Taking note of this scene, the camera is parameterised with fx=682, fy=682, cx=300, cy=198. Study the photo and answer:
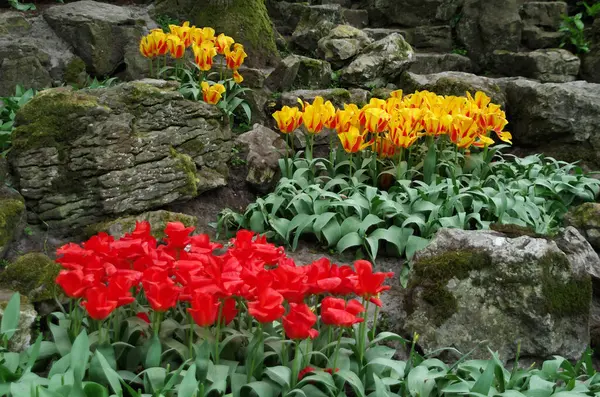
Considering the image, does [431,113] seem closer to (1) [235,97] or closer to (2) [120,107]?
(1) [235,97]

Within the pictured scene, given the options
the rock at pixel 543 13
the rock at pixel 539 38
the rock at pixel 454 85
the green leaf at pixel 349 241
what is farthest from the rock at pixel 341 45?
the rock at pixel 543 13

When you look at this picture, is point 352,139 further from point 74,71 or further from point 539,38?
point 539,38

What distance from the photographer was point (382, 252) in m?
4.57

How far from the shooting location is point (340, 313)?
248 centimetres

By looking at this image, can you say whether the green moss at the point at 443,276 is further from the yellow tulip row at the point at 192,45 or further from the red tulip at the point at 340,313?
the yellow tulip row at the point at 192,45

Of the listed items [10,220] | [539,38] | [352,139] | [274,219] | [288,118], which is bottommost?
[539,38]

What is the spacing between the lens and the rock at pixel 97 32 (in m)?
6.38

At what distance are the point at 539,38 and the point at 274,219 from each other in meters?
7.73

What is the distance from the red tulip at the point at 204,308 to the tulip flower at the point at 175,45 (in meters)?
3.44

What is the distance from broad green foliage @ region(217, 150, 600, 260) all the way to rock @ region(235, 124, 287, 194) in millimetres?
216

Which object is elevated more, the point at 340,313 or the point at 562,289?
the point at 340,313

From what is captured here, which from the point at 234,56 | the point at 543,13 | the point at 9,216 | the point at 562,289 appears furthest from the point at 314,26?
the point at 562,289

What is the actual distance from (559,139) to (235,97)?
3236mm

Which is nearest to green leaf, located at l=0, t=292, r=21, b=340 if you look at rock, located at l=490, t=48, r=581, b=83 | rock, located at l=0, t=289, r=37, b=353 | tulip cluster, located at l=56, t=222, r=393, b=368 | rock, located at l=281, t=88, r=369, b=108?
rock, located at l=0, t=289, r=37, b=353
